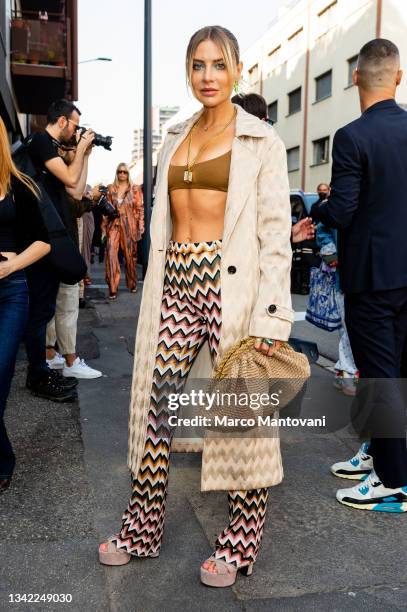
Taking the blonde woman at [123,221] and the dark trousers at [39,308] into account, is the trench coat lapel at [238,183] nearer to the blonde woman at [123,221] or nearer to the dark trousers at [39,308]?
the dark trousers at [39,308]

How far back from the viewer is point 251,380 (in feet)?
7.25

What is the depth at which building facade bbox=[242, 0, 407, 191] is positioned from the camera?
2342cm

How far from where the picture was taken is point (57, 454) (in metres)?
3.64

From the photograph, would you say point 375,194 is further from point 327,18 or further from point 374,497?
point 327,18

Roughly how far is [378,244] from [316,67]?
91.5ft

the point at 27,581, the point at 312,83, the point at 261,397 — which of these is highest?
the point at 312,83

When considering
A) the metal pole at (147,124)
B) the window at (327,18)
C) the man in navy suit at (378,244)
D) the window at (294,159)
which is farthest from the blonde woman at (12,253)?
the window at (294,159)

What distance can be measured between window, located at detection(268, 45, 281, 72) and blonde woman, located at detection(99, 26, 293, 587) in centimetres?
3330

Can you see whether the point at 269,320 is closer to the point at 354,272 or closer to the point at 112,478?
the point at 354,272

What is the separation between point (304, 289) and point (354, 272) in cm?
860

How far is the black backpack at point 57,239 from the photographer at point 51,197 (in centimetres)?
63

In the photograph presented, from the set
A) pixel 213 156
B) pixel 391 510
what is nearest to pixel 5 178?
pixel 213 156

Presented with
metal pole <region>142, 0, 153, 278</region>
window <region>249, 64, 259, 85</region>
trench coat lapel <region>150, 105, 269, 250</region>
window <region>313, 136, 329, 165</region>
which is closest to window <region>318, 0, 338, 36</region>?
window <region>313, 136, 329, 165</region>

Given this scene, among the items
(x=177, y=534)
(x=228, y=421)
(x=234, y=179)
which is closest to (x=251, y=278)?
(x=234, y=179)
